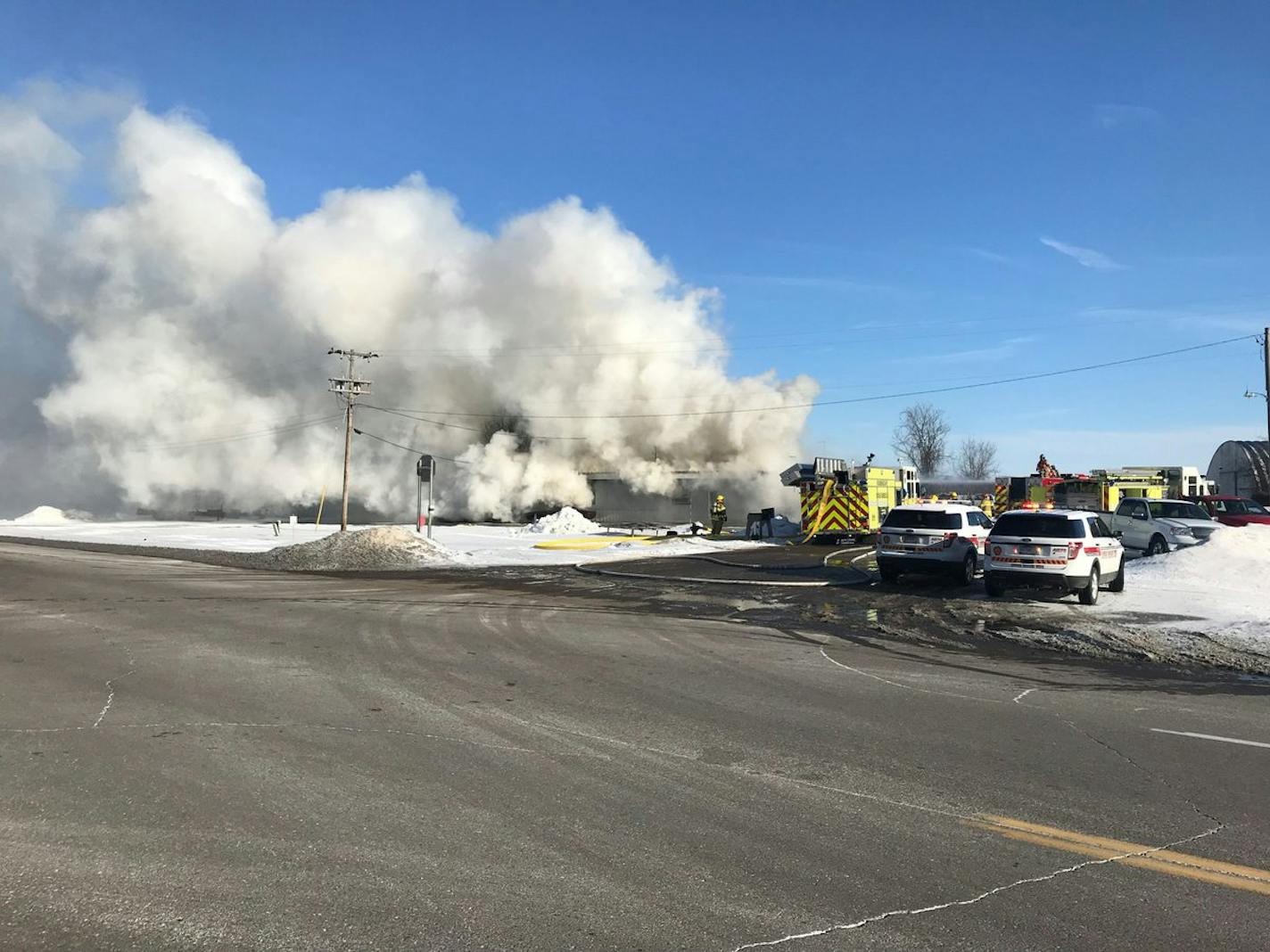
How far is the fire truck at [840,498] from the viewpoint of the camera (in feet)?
108

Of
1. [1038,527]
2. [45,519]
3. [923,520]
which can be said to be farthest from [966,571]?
[45,519]

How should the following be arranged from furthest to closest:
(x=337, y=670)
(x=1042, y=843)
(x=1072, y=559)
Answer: (x=1072, y=559), (x=337, y=670), (x=1042, y=843)

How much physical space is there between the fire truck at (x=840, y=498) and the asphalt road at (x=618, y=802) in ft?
75.8

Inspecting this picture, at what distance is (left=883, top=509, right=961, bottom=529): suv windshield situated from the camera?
1808 centimetres

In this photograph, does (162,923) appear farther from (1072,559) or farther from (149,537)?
(149,537)

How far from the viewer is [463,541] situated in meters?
34.6

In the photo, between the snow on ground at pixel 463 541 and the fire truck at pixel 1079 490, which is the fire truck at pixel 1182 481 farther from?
the snow on ground at pixel 463 541

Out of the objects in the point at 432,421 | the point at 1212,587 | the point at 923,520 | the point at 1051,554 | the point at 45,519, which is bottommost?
the point at 1212,587

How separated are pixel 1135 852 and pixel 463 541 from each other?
103 ft

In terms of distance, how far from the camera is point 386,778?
5445mm

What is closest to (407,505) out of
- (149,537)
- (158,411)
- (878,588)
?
(158,411)

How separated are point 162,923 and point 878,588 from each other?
619 inches

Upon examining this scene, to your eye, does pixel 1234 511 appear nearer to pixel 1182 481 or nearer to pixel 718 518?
pixel 1182 481

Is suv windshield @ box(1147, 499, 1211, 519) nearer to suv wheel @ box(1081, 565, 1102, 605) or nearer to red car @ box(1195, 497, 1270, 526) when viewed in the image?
red car @ box(1195, 497, 1270, 526)
